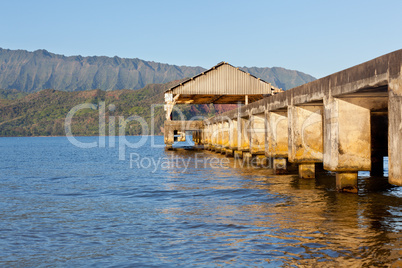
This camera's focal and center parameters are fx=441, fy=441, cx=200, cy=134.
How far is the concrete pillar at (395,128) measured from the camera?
372 inches

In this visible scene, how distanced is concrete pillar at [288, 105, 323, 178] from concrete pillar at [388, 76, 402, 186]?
704 centimetres

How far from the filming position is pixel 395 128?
9.65 metres

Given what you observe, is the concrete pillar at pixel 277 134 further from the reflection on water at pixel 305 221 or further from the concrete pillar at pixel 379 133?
the concrete pillar at pixel 379 133

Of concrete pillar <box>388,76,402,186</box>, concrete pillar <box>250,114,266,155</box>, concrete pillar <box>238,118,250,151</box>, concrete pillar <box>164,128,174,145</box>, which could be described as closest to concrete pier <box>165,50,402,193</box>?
concrete pillar <box>388,76,402,186</box>

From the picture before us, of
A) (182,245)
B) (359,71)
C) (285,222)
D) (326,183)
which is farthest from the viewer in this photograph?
(326,183)

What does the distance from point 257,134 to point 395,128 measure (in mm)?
15450

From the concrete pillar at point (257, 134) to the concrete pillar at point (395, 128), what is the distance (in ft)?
48.9

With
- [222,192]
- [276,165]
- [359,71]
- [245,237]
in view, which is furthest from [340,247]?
[276,165]

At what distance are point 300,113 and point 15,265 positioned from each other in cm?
1217

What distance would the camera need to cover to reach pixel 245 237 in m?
9.33

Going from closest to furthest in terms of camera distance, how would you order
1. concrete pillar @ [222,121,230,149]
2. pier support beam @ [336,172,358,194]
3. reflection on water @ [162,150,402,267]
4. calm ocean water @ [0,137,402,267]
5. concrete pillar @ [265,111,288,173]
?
reflection on water @ [162,150,402,267] < calm ocean water @ [0,137,402,267] < pier support beam @ [336,172,358,194] < concrete pillar @ [265,111,288,173] < concrete pillar @ [222,121,230,149]

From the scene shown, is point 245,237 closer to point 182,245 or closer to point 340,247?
point 182,245

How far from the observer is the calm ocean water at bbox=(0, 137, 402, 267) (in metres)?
8.01

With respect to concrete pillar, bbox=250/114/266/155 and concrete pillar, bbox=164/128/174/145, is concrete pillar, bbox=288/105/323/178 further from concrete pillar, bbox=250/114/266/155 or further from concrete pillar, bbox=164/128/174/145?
concrete pillar, bbox=164/128/174/145
